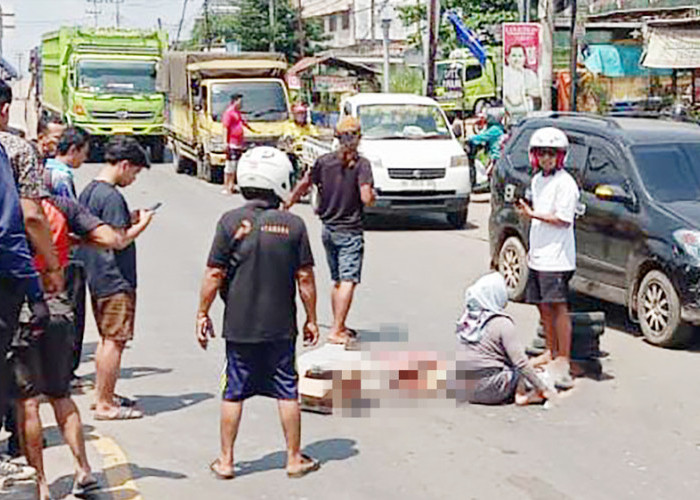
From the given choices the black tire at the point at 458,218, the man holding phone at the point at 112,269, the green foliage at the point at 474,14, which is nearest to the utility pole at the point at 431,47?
the black tire at the point at 458,218

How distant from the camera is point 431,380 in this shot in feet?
25.8

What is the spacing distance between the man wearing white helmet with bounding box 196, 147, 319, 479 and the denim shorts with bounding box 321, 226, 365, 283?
11.0ft

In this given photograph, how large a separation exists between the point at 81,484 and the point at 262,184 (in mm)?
1757

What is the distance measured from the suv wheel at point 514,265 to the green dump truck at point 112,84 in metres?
19.2

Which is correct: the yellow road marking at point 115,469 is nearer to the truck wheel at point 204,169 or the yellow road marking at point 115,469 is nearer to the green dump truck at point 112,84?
the truck wheel at point 204,169

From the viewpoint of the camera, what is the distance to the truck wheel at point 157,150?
32375 mm

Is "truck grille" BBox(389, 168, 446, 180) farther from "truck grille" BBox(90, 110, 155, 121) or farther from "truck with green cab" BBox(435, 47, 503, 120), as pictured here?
"truck with green cab" BBox(435, 47, 503, 120)

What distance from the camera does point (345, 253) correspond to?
966 cm

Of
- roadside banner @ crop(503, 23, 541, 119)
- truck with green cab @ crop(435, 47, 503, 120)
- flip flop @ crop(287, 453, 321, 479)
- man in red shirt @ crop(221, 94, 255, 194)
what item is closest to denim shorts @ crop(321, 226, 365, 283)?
flip flop @ crop(287, 453, 321, 479)

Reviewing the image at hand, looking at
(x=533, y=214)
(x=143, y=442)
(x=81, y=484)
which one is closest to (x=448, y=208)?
(x=533, y=214)

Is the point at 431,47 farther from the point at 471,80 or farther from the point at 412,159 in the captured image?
the point at 471,80

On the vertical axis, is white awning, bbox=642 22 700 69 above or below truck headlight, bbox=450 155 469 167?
above

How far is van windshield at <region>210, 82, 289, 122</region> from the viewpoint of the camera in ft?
81.1

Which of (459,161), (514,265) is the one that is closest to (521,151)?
(514,265)
